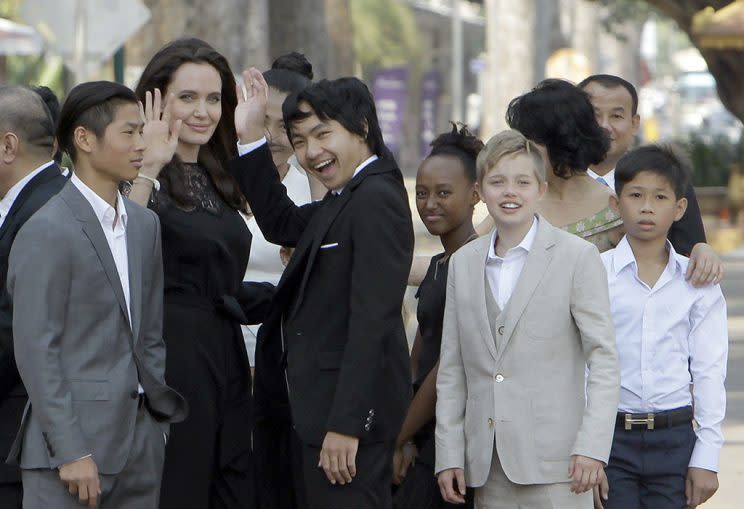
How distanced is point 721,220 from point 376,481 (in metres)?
18.0

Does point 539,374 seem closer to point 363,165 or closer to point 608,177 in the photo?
A: point 363,165

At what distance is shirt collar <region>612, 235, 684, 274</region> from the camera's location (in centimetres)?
518

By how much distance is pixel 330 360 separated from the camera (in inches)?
190

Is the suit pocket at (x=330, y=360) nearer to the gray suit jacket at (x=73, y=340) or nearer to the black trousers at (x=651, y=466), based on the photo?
the gray suit jacket at (x=73, y=340)

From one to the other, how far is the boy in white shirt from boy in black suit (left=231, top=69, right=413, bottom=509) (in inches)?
30.3

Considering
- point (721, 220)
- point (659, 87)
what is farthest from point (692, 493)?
point (659, 87)

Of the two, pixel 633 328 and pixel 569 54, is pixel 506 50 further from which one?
pixel 633 328

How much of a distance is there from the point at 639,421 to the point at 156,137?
74.5 inches

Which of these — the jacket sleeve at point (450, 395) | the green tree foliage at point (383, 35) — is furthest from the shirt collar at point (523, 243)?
the green tree foliage at point (383, 35)

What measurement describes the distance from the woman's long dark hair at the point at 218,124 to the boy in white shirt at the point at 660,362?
143 cm

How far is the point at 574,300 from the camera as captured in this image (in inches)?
186

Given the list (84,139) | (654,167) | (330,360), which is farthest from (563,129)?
(84,139)

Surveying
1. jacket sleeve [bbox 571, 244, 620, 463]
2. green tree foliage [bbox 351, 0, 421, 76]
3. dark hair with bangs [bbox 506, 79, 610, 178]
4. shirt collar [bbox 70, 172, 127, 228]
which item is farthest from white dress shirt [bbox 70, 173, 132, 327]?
green tree foliage [bbox 351, 0, 421, 76]

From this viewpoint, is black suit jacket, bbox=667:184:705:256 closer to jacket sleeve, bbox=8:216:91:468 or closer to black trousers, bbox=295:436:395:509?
black trousers, bbox=295:436:395:509
